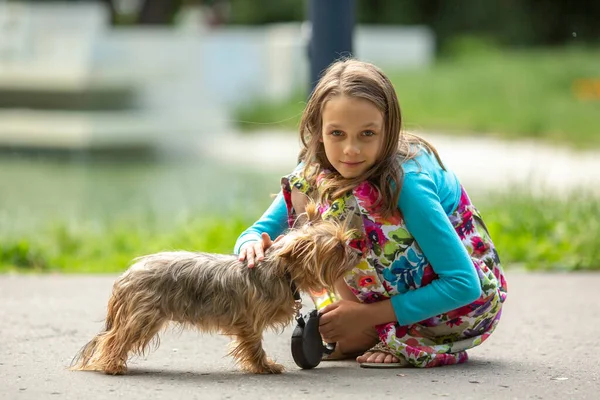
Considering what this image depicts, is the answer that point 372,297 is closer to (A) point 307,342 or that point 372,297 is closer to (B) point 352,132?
(A) point 307,342

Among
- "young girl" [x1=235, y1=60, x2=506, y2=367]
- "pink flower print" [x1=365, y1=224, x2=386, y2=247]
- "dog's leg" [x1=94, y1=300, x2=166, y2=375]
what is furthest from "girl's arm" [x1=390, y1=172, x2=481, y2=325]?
"dog's leg" [x1=94, y1=300, x2=166, y2=375]

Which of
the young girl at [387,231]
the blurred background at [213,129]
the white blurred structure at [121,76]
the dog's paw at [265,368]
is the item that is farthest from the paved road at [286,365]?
the white blurred structure at [121,76]

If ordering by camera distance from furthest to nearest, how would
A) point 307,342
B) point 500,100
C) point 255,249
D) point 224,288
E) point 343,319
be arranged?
point 500,100 < point 343,319 < point 307,342 < point 255,249 < point 224,288

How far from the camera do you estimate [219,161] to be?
1830 centimetres

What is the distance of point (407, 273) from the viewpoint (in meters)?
4.12

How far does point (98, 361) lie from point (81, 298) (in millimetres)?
1972

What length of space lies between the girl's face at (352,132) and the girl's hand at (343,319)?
522 millimetres

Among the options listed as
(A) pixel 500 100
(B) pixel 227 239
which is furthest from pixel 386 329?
(A) pixel 500 100

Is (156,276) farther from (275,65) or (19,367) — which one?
(275,65)

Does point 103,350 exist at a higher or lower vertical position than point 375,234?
lower

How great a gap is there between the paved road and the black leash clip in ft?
0.17

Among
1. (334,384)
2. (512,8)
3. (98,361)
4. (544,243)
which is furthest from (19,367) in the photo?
(512,8)

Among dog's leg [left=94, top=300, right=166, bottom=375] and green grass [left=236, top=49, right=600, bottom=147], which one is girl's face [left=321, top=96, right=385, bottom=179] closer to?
dog's leg [left=94, top=300, right=166, bottom=375]

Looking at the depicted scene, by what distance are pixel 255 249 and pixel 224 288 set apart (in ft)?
0.65
